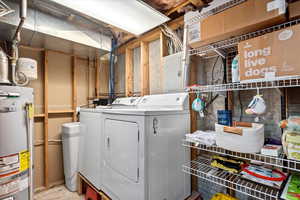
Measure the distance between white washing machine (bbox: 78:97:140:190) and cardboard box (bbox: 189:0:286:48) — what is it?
1216 mm

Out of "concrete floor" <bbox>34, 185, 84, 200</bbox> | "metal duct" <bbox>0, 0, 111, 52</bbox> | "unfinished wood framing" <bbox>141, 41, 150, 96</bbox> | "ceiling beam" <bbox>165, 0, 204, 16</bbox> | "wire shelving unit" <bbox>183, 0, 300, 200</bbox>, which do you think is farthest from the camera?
"unfinished wood framing" <bbox>141, 41, 150, 96</bbox>

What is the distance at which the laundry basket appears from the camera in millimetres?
954

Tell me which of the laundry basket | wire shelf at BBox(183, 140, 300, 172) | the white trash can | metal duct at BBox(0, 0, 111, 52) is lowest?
the white trash can

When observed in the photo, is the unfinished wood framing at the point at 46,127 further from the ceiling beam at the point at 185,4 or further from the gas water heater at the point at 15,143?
the ceiling beam at the point at 185,4

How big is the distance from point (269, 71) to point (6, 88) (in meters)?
2.13

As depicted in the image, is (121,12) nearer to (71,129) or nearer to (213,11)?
(213,11)

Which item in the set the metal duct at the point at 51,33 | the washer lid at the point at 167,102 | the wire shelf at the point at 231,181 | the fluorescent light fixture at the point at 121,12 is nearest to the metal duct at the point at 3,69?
the metal duct at the point at 51,33

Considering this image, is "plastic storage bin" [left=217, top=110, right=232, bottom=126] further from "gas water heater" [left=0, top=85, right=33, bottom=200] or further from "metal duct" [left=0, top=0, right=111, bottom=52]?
"metal duct" [left=0, top=0, right=111, bottom=52]

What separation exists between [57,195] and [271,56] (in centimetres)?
319

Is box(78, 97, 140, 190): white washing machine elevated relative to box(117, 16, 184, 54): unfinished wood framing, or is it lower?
lower

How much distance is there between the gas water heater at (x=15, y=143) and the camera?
1.34 metres

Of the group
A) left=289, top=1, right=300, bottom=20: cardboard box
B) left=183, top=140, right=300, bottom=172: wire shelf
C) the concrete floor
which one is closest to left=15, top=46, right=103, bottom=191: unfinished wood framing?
the concrete floor

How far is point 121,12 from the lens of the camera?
68.1 inches

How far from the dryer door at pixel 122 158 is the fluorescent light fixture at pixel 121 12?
1249 mm
